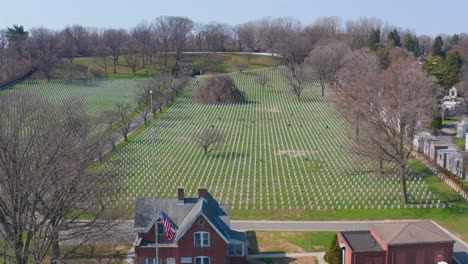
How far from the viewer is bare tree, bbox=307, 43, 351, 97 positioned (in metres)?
86.0

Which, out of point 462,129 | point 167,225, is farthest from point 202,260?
point 462,129

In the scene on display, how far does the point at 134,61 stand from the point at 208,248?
91.1m

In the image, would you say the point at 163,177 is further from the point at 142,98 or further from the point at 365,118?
the point at 142,98

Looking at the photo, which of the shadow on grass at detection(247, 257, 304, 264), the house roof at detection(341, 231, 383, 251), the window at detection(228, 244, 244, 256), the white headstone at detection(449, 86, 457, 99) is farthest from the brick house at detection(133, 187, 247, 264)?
the white headstone at detection(449, 86, 457, 99)

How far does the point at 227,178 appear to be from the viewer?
41.6 metres

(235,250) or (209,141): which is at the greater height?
(209,141)

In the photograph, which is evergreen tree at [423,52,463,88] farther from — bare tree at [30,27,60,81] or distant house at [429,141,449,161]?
bare tree at [30,27,60,81]

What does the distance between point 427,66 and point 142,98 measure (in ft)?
150

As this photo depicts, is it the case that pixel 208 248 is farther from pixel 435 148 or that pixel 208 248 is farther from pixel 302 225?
pixel 435 148

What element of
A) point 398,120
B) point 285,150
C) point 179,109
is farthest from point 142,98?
point 398,120

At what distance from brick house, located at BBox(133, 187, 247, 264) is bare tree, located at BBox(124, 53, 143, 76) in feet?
279

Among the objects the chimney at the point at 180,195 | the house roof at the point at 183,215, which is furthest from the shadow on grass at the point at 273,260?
the chimney at the point at 180,195

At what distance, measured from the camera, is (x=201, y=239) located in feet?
82.4

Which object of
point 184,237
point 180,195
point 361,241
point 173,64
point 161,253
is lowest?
point 161,253
